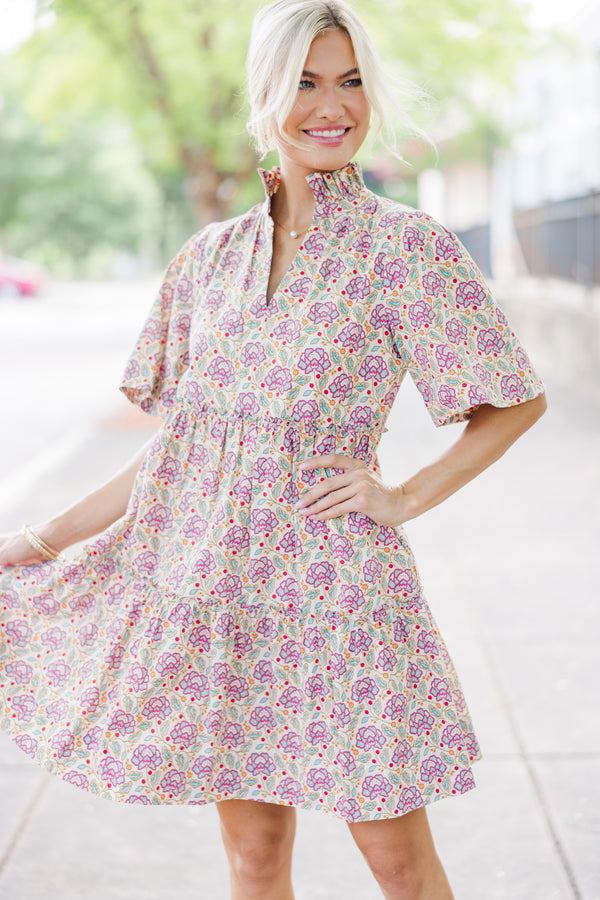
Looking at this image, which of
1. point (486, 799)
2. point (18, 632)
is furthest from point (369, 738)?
point (486, 799)

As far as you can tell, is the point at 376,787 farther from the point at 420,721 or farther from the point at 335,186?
the point at 335,186

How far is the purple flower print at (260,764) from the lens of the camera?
2195 millimetres

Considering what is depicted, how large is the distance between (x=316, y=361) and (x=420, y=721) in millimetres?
693

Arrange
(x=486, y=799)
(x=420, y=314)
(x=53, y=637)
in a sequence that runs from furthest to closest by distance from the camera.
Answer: (x=486, y=799) → (x=53, y=637) → (x=420, y=314)

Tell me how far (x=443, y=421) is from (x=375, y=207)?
0.43 metres

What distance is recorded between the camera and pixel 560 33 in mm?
11320

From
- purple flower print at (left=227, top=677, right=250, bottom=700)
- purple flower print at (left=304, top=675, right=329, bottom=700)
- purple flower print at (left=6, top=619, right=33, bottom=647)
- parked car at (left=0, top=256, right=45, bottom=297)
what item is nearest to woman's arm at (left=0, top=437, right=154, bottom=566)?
purple flower print at (left=6, top=619, right=33, bottom=647)

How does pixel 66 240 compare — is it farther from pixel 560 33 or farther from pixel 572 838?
pixel 572 838

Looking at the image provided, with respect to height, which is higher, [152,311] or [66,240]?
[152,311]

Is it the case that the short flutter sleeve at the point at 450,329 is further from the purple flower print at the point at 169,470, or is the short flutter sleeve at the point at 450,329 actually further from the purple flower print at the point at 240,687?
the purple flower print at the point at 240,687

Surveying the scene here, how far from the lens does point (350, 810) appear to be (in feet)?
6.87

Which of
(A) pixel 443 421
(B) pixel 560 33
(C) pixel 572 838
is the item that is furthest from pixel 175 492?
(B) pixel 560 33

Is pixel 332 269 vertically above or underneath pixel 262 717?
above

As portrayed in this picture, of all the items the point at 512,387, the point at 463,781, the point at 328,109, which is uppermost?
the point at 328,109
